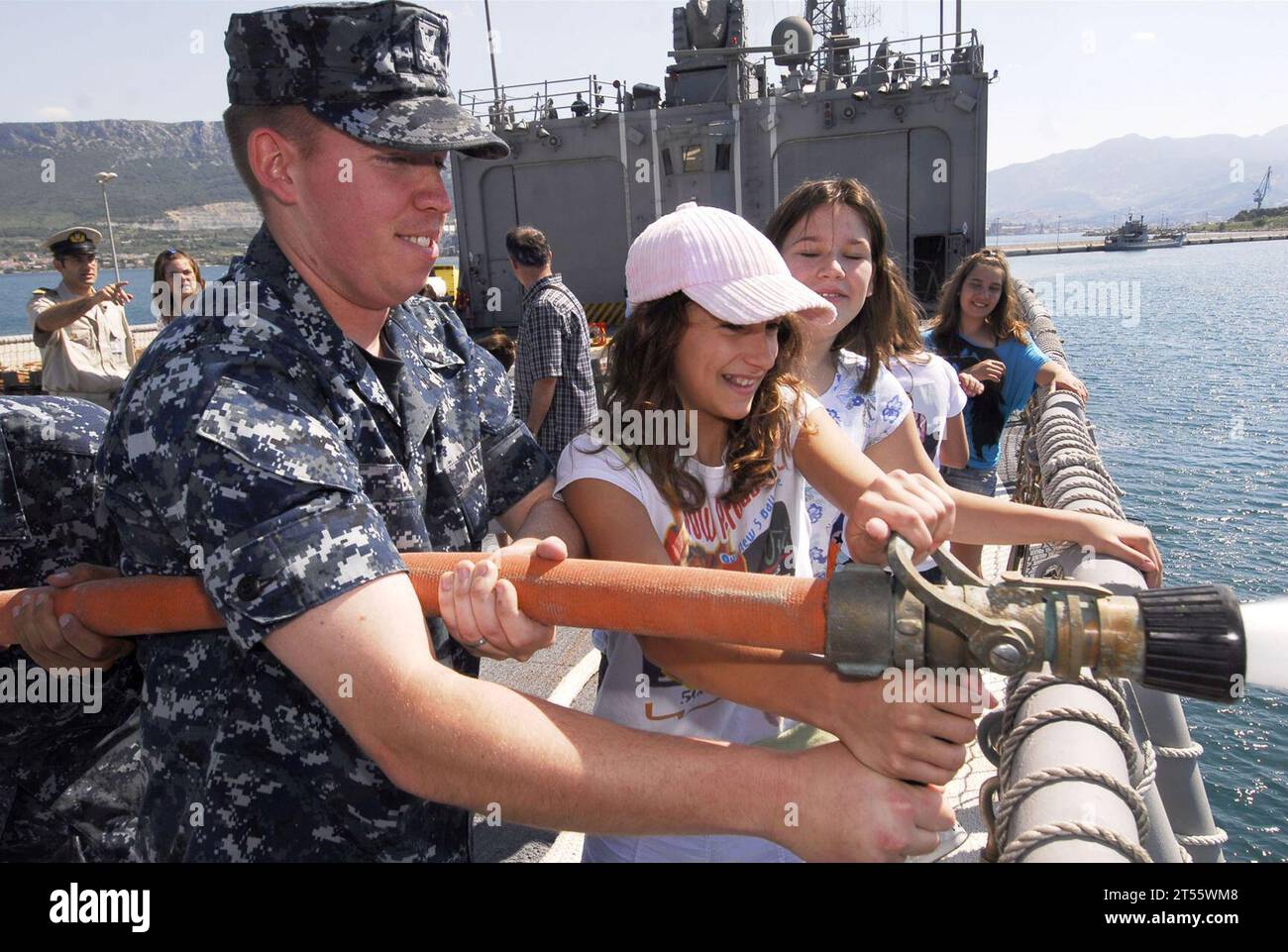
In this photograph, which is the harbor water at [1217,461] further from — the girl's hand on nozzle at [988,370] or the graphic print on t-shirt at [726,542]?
the graphic print on t-shirt at [726,542]

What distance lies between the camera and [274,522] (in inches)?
50.6

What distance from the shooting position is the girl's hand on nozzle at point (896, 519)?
4.40 ft

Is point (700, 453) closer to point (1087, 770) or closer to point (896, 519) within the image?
point (896, 519)

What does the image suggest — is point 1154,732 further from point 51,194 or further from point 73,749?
point 51,194

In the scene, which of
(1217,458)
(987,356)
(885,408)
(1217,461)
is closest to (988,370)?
(987,356)

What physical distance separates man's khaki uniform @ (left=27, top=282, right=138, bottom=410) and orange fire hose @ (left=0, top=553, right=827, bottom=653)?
22.3ft

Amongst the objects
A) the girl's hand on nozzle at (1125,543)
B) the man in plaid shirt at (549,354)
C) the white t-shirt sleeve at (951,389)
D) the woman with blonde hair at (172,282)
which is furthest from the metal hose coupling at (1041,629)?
the woman with blonde hair at (172,282)

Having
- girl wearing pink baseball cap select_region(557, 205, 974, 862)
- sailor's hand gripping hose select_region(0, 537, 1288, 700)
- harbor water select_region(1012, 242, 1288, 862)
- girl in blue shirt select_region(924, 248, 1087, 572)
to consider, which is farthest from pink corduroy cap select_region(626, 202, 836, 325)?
harbor water select_region(1012, 242, 1288, 862)

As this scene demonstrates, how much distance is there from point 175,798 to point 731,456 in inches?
49.7

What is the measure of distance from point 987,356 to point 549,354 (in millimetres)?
2726

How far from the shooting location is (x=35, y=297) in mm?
7910

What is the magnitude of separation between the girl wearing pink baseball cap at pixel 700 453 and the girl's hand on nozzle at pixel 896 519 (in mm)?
461
